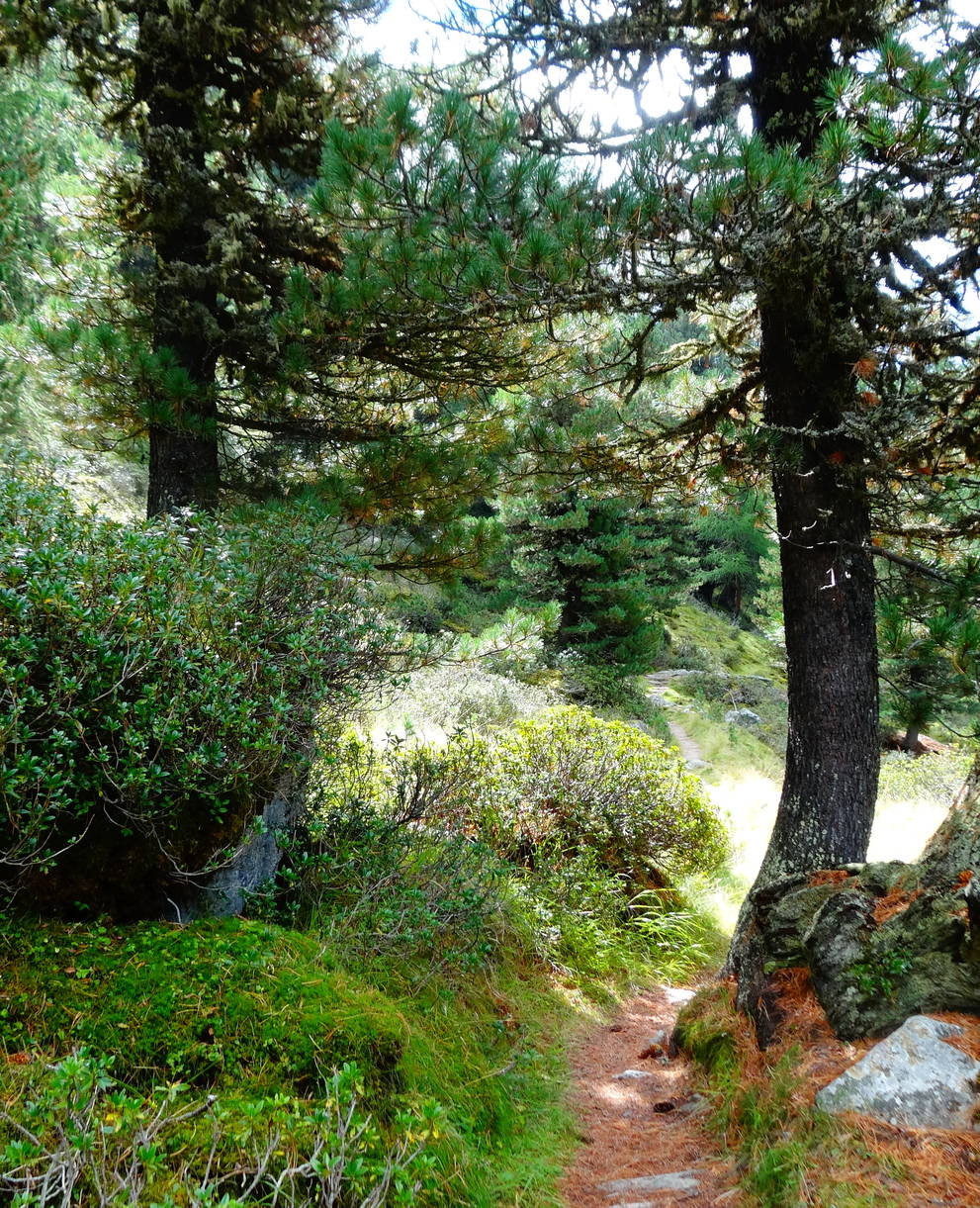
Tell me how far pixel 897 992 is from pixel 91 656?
357cm

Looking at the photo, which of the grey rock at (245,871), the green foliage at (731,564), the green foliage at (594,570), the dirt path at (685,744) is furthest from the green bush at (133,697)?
the green foliage at (731,564)

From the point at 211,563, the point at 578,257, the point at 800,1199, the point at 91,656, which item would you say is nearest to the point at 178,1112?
the point at 91,656

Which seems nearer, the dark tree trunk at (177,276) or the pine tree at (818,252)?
the pine tree at (818,252)

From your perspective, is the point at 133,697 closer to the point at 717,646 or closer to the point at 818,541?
the point at 818,541

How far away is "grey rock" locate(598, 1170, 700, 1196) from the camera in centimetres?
304

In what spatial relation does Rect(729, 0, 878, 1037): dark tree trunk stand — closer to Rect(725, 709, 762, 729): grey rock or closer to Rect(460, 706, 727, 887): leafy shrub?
Rect(460, 706, 727, 887): leafy shrub

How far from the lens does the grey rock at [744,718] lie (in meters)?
19.4

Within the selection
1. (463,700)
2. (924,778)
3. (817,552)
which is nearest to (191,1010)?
(817,552)

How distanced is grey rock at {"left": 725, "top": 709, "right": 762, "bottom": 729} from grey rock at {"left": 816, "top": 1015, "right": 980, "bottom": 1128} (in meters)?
16.9

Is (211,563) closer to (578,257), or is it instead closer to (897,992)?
(578,257)

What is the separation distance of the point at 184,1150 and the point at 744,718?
Result: 19.5 metres

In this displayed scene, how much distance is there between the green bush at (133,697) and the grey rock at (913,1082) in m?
2.63

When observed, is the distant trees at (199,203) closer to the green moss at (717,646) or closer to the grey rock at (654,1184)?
the grey rock at (654,1184)

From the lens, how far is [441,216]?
3982mm
